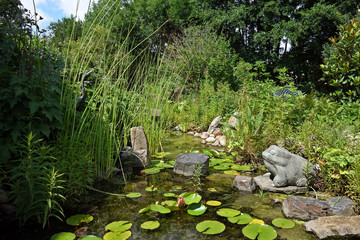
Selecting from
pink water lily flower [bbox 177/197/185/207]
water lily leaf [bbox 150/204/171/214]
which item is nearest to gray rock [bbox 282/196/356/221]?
pink water lily flower [bbox 177/197/185/207]

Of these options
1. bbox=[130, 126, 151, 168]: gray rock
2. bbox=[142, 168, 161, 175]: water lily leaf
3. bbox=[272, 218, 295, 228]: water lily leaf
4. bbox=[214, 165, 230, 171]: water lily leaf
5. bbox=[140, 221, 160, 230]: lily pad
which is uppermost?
bbox=[130, 126, 151, 168]: gray rock

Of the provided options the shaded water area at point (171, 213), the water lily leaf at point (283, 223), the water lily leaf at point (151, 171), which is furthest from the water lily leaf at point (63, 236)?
the water lily leaf at point (283, 223)

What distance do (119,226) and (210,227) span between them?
686 mm

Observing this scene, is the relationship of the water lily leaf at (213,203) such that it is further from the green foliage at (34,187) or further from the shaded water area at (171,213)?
the green foliage at (34,187)

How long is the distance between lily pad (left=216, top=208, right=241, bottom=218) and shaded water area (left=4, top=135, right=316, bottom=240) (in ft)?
0.13

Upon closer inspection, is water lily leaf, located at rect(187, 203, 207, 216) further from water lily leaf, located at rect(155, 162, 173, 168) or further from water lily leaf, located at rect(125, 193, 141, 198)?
water lily leaf, located at rect(155, 162, 173, 168)

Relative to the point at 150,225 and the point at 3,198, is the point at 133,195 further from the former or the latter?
the point at 3,198

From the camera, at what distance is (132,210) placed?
2137 mm

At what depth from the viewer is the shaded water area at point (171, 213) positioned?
69.8 inches

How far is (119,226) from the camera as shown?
1.83 metres

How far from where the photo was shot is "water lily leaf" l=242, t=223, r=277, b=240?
1.69 meters

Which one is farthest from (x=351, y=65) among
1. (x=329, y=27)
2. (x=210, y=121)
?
(x=329, y=27)

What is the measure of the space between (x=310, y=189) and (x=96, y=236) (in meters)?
2.15

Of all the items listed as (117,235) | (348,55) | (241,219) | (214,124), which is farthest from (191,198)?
(214,124)
